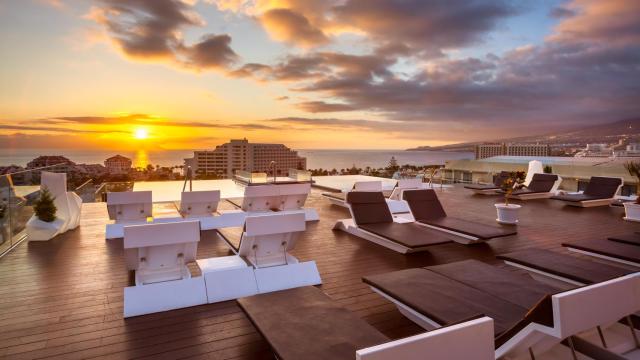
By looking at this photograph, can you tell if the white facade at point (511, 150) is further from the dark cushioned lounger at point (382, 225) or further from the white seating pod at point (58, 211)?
the white seating pod at point (58, 211)

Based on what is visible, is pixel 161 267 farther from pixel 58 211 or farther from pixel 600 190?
pixel 600 190

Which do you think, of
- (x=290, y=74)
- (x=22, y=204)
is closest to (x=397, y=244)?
(x=22, y=204)

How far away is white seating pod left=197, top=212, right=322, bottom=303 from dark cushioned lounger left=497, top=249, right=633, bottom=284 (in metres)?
2.15

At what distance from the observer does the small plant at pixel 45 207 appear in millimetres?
5617

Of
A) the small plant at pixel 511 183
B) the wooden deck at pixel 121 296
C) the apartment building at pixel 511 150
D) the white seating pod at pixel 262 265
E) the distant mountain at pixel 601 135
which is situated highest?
the distant mountain at pixel 601 135

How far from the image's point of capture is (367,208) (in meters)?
5.82

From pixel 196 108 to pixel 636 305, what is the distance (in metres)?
15.7

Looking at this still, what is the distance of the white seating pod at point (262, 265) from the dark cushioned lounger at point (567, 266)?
2.15m

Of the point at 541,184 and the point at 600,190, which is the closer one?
the point at 600,190

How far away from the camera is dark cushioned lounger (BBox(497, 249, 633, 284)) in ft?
10.8

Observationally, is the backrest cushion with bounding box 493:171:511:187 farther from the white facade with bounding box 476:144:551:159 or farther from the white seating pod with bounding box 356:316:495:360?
the white seating pod with bounding box 356:316:495:360

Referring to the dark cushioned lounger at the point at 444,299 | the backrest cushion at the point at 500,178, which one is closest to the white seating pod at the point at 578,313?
the dark cushioned lounger at the point at 444,299

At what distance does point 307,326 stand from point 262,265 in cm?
168

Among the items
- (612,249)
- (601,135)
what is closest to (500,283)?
(612,249)
